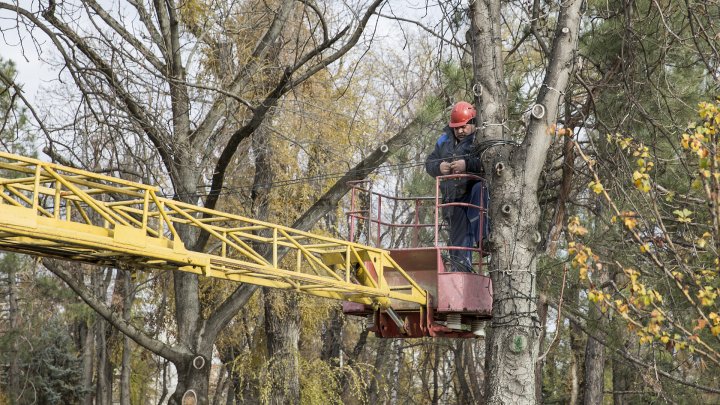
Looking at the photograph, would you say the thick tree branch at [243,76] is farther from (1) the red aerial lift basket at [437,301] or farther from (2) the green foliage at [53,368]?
(2) the green foliage at [53,368]

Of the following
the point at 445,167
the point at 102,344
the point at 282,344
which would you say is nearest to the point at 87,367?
the point at 102,344

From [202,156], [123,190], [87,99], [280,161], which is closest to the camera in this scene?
[123,190]

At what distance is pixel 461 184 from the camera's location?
37.5ft

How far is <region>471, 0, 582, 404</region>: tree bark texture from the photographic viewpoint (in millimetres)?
Result: 10234

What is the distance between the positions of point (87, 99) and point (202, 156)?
4.28 metres

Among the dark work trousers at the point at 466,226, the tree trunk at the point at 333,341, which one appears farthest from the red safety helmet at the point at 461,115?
the tree trunk at the point at 333,341

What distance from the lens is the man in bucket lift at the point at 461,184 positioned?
37.4 ft

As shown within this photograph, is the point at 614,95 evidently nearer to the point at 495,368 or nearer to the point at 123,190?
the point at 495,368

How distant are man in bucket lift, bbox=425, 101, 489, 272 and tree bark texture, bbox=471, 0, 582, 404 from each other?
50cm

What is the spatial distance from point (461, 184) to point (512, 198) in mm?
1000

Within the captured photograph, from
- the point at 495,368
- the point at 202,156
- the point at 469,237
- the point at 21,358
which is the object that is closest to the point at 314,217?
the point at 202,156

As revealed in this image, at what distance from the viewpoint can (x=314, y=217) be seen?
652 inches

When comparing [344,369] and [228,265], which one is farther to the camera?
[344,369]

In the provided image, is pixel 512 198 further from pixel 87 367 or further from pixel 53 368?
pixel 87 367
